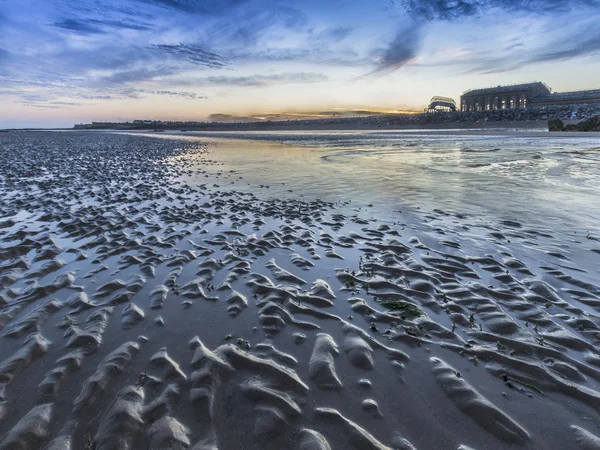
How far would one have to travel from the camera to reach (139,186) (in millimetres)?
15953

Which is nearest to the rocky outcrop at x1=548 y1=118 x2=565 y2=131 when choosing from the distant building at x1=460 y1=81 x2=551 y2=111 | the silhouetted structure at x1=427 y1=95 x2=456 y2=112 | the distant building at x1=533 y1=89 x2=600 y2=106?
the distant building at x1=533 y1=89 x2=600 y2=106

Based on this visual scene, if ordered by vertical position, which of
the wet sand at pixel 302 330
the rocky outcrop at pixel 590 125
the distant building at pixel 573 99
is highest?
the distant building at pixel 573 99

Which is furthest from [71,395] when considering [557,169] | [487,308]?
[557,169]

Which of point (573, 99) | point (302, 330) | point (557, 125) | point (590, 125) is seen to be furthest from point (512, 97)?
point (302, 330)

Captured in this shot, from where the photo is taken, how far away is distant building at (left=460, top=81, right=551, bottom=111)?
14075 centimetres

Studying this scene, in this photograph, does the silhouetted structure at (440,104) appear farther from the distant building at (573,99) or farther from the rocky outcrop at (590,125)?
the rocky outcrop at (590,125)

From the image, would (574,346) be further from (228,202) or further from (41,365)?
(228,202)

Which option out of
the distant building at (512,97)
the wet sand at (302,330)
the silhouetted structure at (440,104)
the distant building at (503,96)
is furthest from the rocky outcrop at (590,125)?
the silhouetted structure at (440,104)

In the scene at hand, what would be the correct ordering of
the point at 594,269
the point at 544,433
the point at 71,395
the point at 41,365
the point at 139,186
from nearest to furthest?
1. the point at 544,433
2. the point at 71,395
3. the point at 41,365
4. the point at 594,269
5. the point at 139,186

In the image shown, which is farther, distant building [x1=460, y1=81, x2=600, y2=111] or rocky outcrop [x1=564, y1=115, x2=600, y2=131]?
distant building [x1=460, y1=81, x2=600, y2=111]

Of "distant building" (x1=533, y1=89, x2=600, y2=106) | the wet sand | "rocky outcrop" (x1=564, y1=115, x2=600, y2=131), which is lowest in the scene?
the wet sand

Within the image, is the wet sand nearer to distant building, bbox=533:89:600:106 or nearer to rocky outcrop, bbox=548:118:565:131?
rocky outcrop, bbox=548:118:565:131

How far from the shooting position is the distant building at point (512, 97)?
131 meters

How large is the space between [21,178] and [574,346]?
78.7 ft
